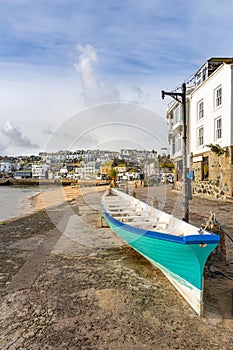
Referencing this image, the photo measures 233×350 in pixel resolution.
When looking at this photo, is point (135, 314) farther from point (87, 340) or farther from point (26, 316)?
point (26, 316)

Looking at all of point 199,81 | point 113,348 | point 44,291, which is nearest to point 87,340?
point 113,348

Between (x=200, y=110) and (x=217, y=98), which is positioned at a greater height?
(x=217, y=98)

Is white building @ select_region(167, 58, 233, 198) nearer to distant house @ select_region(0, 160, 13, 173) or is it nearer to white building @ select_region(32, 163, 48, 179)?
white building @ select_region(32, 163, 48, 179)

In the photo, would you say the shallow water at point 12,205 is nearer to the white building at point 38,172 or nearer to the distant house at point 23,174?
the white building at point 38,172

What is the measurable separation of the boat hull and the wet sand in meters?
0.22

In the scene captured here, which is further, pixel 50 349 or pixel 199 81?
pixel 199 81

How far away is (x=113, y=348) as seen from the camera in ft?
11.0

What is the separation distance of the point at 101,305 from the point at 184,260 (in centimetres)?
152

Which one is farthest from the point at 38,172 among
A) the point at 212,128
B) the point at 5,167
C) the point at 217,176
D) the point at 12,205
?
the point at 217,176

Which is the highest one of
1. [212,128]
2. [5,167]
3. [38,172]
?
[5,167]

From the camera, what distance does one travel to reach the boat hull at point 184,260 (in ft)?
12.7

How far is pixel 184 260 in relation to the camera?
408 cm

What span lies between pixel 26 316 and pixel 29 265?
7.55 ft

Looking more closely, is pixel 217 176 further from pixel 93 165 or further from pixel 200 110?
pixel 93 165
